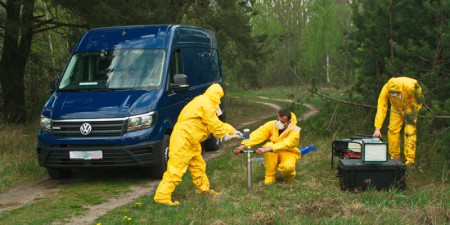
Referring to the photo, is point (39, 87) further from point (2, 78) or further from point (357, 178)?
point (357, 178)

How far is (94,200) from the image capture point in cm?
763

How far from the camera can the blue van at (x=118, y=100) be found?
27.4 feet

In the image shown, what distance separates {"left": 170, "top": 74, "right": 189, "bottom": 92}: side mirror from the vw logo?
5.17ft

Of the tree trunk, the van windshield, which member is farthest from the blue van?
the tree trunk

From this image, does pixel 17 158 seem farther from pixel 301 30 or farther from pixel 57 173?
pixel 301 30

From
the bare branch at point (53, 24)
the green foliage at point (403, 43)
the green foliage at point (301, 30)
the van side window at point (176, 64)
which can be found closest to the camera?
the green foliage at point (403, 43)

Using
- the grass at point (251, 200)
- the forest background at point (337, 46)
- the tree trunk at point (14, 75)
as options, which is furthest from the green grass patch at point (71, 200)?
the tree trunk at point (14, 75)

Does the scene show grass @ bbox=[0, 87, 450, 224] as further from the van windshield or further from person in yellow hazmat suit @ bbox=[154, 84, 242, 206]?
the van windshield

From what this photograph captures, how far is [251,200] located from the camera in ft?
22.1

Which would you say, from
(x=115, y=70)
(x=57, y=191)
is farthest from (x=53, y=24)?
(x=57, y=191)

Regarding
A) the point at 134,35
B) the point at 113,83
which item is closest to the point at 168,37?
the point at 134,35

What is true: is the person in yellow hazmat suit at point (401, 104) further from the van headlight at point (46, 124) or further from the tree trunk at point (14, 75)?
the tree trunk at point (14, 75)

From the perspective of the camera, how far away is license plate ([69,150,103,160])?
832 centimetres

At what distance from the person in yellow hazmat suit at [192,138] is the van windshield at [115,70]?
1904 millimetres
